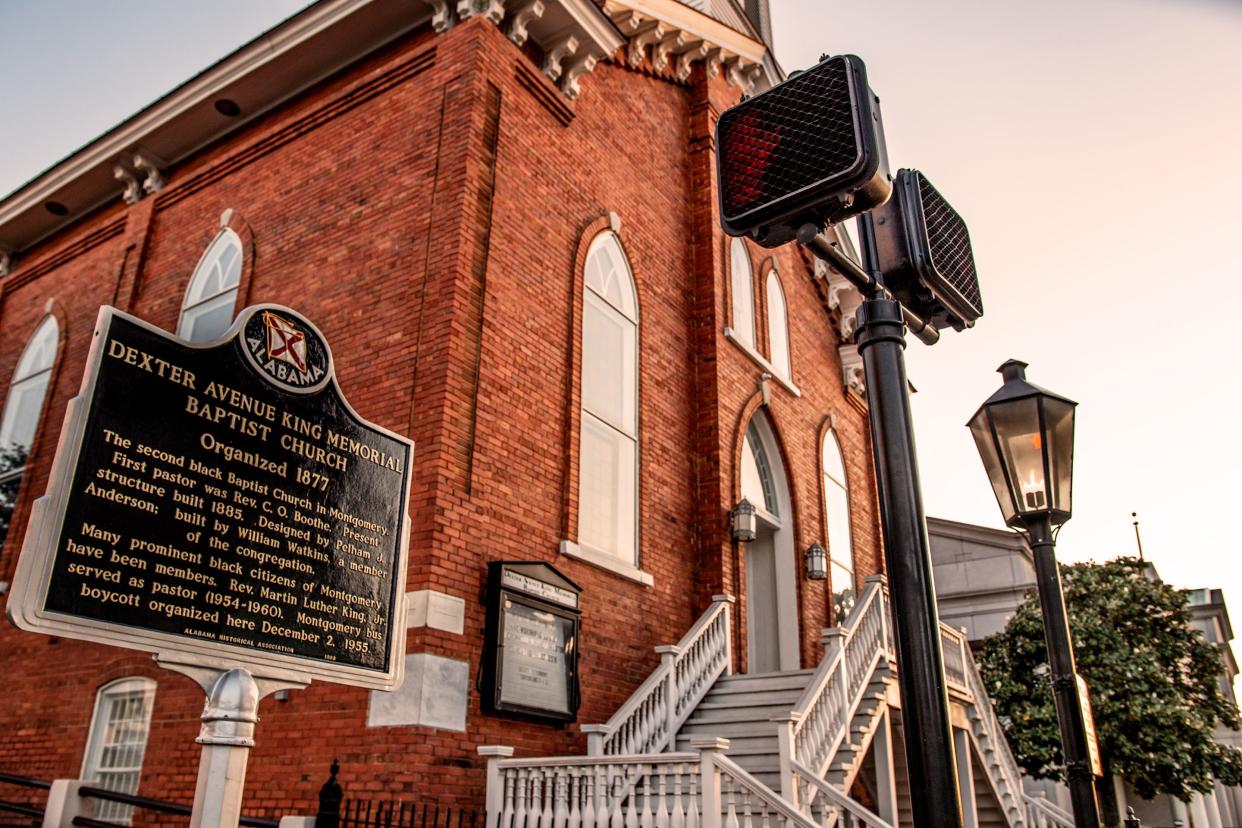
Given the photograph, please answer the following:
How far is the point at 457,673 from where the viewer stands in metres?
8.77

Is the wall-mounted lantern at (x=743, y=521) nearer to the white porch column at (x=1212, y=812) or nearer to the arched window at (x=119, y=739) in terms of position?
the arched window at (x=119, y=739)

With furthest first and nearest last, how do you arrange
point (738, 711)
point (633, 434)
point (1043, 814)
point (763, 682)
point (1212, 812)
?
point (1212, 812) → point (1043, 814) → point (633, 434) → point (763, 682) → point (738, 711)

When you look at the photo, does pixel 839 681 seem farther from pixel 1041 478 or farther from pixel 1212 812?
pixel 1212 812

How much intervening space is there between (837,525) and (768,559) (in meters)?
2.67

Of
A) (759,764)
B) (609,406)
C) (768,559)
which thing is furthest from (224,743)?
(768,559)

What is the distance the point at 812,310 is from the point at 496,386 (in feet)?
35.9

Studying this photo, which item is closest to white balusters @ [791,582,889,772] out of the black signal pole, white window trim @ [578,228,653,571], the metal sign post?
white window trim @ [578,228,653,571]

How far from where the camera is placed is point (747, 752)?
10305 millimetres

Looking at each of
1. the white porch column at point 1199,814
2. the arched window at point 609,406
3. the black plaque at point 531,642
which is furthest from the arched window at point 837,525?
the white porch column at point 1199,814

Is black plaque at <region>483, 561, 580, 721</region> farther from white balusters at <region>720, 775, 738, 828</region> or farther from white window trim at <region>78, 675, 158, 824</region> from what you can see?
white window trim at <region>78, 675, 158, 824</region>

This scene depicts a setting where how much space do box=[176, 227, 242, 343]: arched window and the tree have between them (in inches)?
674

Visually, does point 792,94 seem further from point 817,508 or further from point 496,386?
point 817,508

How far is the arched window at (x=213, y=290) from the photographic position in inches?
525

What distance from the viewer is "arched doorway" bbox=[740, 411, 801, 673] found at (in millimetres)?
15523
